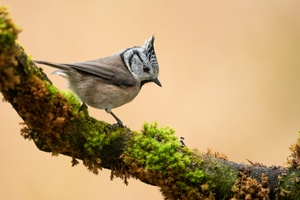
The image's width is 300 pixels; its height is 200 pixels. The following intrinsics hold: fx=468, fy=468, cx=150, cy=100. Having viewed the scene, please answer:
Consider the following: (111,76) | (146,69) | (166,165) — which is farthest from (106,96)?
(166,165)

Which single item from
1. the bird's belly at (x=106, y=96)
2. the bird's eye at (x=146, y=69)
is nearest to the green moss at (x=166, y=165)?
the bird's belly at (x=106, y=96)

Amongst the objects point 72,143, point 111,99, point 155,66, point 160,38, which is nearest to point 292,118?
point 160,38

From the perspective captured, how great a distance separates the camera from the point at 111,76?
2840 mm

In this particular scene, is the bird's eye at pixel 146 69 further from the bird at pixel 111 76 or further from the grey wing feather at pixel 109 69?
the grey wing feather at pixel 109 69

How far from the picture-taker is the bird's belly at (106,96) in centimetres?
271

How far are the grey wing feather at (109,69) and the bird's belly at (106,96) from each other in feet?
0.16

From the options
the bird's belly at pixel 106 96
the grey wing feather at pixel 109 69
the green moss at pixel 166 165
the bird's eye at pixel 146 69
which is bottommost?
the green moss at pixel 166 165

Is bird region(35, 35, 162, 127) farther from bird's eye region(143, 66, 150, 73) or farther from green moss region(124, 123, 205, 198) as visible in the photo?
green moss region(124, 123, 205, 198)

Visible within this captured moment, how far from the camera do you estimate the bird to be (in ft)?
8.82

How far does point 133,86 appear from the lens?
2.97 meters

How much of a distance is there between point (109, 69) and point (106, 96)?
0.60 ft

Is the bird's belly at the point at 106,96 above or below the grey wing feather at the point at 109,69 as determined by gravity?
below

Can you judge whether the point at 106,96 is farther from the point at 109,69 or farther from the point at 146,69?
the point at 146,69

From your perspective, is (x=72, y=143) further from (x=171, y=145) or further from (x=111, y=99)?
(x=111, y=99)
